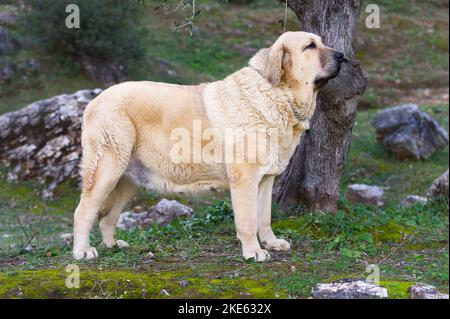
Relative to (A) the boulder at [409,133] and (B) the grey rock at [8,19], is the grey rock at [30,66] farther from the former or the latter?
(A) the boulder at [409,133]

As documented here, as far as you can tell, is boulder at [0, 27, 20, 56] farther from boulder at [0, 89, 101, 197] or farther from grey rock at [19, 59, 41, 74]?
boulder at [0, 89, 101, 197]

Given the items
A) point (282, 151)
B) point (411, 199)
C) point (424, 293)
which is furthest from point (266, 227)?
point (411, 199)

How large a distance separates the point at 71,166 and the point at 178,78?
7471 millimetres

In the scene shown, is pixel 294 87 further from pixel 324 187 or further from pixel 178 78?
pixel 178 78

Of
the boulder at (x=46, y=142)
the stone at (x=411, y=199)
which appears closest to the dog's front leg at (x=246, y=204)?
the stone at (x=411, y=199)

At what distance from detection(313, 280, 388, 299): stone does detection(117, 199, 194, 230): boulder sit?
229 inches

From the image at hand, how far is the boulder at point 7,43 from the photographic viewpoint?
18.3 metres

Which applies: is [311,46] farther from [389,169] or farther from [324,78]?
[389,169]

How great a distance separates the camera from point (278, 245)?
748cm

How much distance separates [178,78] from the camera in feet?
67.2

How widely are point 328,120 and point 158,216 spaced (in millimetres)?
3867

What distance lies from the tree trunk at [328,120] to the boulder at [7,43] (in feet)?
37.6

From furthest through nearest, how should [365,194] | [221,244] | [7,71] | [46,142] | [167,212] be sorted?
[7,71], [46,142], [365,194], [167,212], [221,244]

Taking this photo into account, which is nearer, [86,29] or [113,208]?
[113,208]
